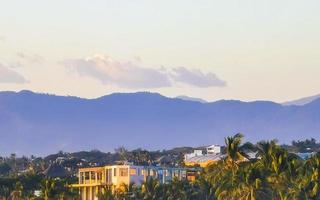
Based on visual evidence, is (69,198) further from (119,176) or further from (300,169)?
(300,169)

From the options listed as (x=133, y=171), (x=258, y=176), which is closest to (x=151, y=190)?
(x=258, y=176)

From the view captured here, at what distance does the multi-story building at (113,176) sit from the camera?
164 m

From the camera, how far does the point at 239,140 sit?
10419 centimetres

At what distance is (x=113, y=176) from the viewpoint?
16562 centimetres

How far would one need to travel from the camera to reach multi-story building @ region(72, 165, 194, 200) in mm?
164125

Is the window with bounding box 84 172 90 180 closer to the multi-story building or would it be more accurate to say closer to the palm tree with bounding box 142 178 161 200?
the multi-story building

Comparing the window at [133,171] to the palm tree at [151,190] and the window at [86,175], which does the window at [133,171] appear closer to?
the window at [86,175]

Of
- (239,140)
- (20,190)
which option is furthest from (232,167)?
(20,190)

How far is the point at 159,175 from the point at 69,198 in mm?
35597

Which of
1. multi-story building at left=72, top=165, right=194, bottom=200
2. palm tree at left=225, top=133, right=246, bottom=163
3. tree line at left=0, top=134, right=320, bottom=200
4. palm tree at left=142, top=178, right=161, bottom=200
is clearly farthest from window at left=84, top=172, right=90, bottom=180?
palm tree at left=225, top=133, right=246, bottom=163

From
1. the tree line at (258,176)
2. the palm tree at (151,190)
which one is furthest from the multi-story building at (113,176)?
the tree line at (258,176)

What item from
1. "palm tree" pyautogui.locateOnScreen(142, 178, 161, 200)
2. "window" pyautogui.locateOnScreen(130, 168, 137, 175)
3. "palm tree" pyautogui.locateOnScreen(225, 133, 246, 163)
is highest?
"window" pyautogui.locateOnScreen(130, 168, 137, 175)

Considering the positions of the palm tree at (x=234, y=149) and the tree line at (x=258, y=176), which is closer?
the tree line at (x=258, y=176)

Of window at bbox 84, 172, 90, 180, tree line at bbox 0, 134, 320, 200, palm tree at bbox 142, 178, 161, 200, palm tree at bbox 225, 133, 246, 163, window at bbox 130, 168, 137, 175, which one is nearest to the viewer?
tree line at bbox 0, 134, 320, 200
